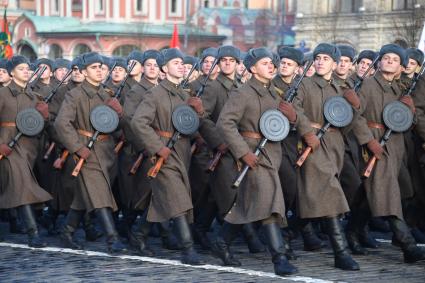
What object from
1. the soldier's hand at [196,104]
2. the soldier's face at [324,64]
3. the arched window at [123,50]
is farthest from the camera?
the arched window at [123,50]

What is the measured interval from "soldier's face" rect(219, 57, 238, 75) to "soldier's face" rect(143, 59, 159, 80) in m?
0.74

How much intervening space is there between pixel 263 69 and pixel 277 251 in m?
1.54

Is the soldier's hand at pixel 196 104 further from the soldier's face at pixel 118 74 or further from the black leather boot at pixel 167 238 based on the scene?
the soldier's face at pixel 118 74

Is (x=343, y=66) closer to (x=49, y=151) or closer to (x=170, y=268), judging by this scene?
(x=49, y=151)

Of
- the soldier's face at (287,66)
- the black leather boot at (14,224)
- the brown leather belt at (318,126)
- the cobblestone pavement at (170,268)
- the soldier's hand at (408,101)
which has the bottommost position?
the cobblestone pavement at (170,268)

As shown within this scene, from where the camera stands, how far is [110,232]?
37.2 feet

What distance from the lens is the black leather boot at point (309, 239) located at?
11.7 meters

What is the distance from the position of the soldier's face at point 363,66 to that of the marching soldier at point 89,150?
3.19 m

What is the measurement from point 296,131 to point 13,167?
2.79m

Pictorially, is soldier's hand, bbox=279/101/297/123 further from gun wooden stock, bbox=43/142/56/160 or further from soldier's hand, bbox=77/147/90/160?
gun wooden stock, bbox=43/142/56/160

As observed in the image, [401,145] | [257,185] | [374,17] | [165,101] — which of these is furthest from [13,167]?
[374,17]

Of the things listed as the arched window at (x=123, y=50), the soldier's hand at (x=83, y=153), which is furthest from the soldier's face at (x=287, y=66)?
the arched window at (x=123, y=50)

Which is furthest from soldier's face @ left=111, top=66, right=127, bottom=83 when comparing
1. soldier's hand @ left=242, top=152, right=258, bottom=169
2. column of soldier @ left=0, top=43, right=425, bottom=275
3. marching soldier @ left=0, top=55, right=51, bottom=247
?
soldier's hand @ left=242, top=152, right=258, bottom=169

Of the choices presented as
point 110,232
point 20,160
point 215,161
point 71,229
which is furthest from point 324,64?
point 20,160
